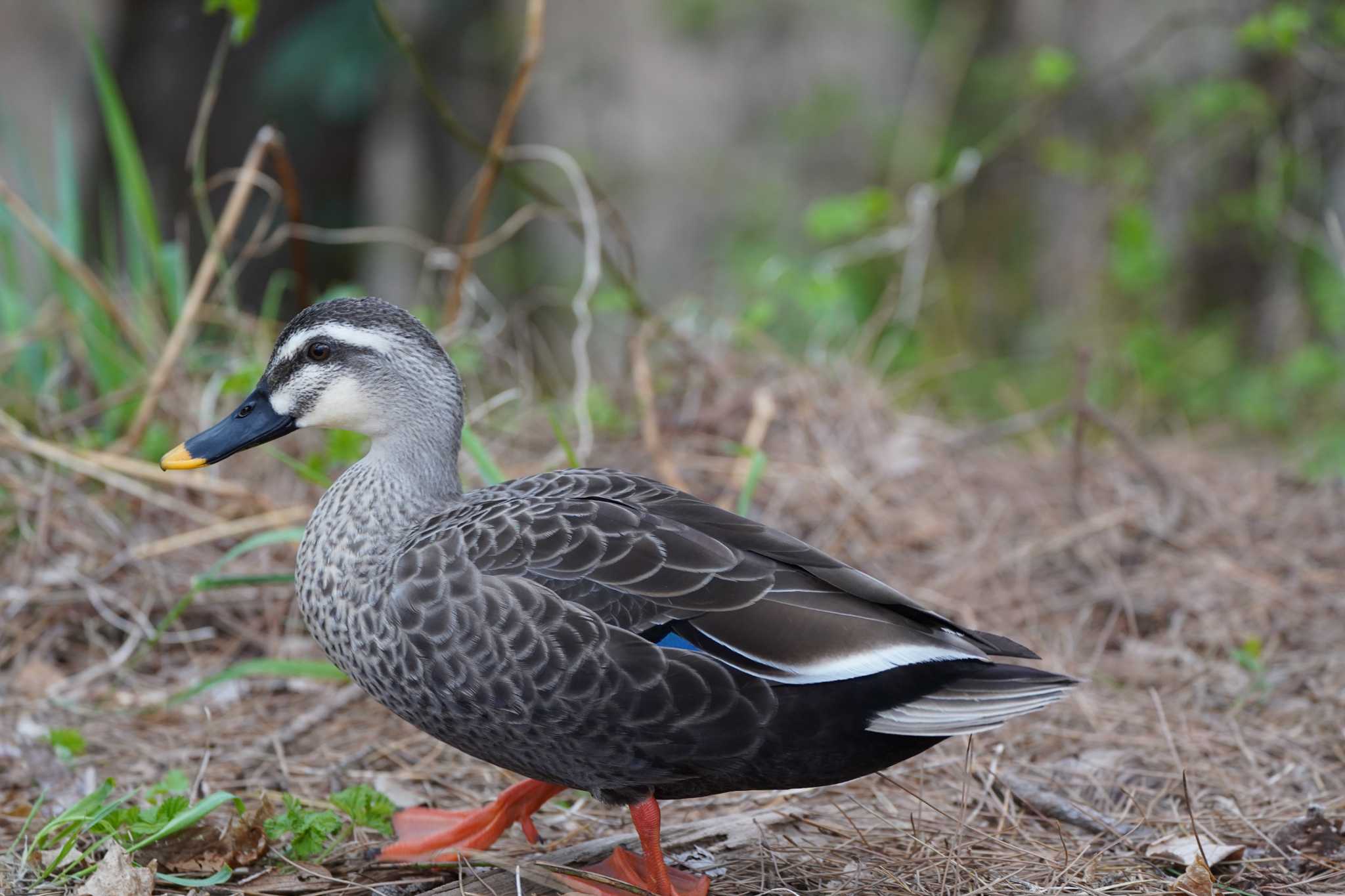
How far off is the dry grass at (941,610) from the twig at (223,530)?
8 centimetres

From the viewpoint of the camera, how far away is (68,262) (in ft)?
13.7

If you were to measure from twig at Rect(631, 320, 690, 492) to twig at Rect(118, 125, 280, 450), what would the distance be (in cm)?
146

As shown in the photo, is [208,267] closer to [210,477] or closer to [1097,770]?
[210,477]

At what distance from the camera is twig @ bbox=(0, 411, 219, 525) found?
12.4ft

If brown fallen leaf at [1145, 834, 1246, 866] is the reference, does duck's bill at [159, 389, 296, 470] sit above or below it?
above

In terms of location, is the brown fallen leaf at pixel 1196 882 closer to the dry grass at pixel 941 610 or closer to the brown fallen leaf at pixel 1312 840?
the dry grass at pixel 941 610

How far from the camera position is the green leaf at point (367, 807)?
99.3 inches

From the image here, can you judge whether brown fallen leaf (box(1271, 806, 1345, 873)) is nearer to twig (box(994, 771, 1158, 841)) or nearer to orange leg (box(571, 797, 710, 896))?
twig (box(994, 771, 1158, 841))

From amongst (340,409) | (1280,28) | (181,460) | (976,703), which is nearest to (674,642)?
(976,703)

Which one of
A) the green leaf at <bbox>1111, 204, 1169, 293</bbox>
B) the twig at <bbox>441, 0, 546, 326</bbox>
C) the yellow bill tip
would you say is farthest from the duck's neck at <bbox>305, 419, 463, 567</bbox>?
the green leaf at <bbox>1111, 204, 1169, 293</bbox>

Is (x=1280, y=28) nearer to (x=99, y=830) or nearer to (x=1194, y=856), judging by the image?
(x=1194, y=856)

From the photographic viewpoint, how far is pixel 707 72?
9.41m

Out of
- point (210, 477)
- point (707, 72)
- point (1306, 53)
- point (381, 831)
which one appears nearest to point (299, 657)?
point (210, 477)

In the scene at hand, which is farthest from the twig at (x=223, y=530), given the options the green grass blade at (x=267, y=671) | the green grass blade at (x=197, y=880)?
the green grass blade at (x=197, y=880)
